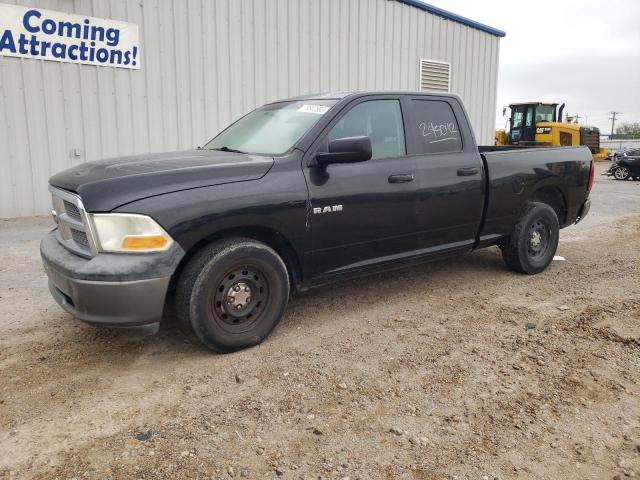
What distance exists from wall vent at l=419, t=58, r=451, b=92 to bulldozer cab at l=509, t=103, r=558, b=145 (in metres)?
9.34

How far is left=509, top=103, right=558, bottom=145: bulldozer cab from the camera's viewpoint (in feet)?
73.9

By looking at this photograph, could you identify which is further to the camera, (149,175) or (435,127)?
(435,127)

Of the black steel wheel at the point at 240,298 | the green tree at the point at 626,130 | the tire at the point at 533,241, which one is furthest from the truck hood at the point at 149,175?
the green tree at the point at 626,130

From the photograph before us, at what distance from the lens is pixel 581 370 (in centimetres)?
335

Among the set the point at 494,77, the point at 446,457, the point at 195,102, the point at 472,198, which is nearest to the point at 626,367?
the point at 446,457

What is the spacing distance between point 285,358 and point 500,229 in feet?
9.43

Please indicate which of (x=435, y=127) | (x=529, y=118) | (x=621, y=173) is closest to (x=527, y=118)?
(x=529, y=118)

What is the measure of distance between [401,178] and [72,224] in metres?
2.51

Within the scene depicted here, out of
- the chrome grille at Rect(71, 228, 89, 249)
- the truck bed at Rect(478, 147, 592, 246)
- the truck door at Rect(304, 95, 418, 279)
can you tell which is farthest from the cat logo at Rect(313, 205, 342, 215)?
the truck bed at Rect(478, 147, 592, 246)

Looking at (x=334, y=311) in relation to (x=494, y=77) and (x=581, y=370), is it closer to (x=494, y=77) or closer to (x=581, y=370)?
(x=581, y=370)

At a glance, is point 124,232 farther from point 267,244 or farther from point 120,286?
point 267,244

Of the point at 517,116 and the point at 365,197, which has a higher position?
the point at 517,116

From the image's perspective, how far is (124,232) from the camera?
315 centimetres

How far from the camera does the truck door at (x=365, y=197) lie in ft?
12.9
